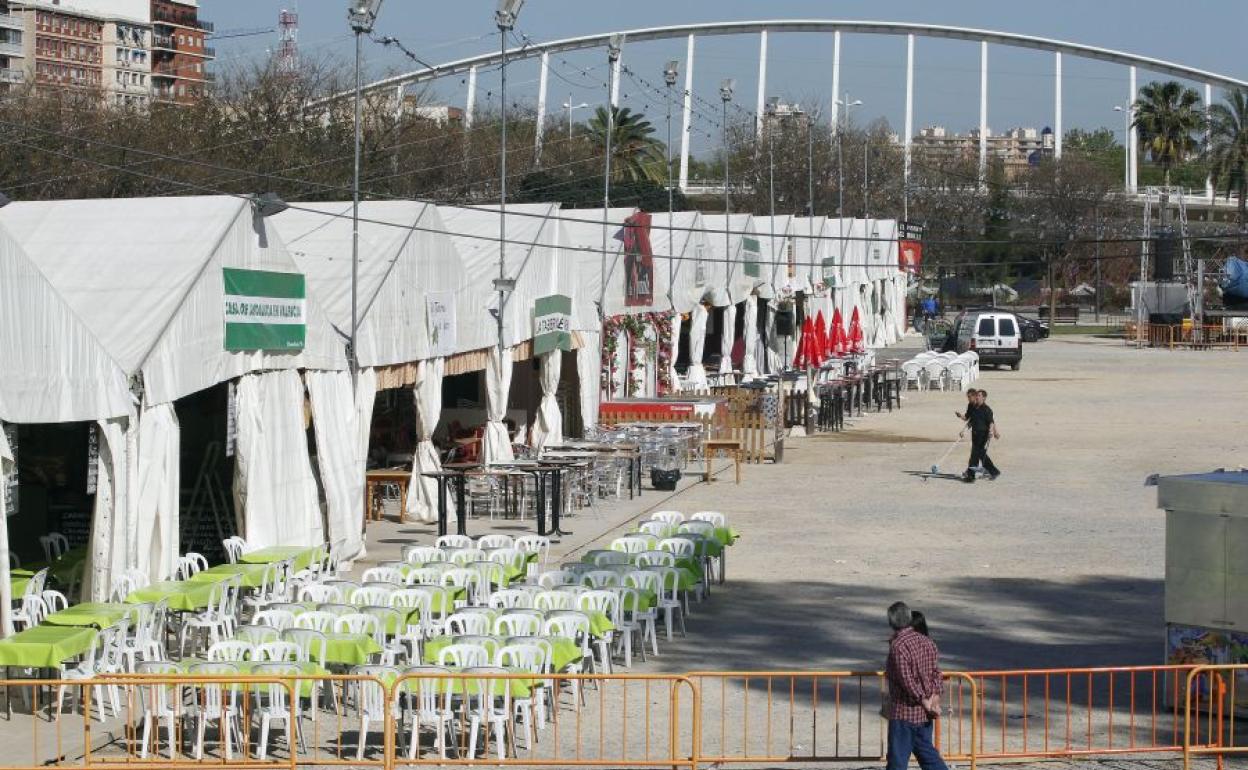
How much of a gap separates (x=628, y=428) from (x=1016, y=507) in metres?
7.65

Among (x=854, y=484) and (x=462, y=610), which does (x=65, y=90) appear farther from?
(x=462, y=610)

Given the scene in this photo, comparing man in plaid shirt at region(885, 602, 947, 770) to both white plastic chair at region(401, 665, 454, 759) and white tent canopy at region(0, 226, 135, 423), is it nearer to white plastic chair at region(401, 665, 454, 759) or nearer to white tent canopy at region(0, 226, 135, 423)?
white plastic chair at region(401, 665, 454, 759)

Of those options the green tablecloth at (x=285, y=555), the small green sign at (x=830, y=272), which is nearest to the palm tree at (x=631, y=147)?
the small green sign at (x=830, y=272)

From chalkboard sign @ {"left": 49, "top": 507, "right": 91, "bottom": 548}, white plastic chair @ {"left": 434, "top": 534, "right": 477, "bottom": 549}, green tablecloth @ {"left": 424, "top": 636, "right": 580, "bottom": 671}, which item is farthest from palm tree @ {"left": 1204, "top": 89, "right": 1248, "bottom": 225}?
green tablecloth @ {"left": 424, "top": 636, "right": 580, "bottom": 671}

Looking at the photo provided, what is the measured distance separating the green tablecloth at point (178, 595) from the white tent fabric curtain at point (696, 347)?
2592 centimetres

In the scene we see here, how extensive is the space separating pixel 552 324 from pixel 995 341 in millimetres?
26970

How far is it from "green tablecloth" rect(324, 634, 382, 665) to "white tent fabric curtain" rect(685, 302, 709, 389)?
1093 inches

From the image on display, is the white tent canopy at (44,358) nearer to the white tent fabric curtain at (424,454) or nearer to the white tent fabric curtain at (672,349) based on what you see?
the white tent fabric curtain at (424,454)

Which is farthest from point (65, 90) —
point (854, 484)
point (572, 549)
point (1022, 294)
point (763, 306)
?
point (1022, 294)

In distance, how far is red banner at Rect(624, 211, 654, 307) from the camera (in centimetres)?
3428

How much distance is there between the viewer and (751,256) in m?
45.2

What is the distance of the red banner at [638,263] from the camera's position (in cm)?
3428

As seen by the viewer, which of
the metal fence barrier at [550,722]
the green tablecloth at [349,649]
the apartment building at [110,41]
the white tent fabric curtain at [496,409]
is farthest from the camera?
the apartment building at [110,41]


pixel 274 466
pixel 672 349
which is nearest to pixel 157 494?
pixel 274 466
